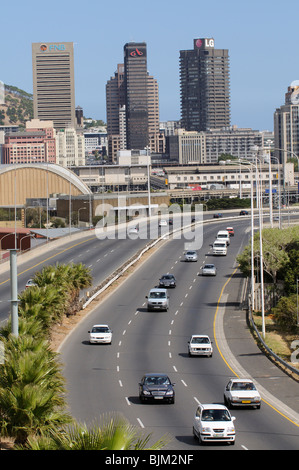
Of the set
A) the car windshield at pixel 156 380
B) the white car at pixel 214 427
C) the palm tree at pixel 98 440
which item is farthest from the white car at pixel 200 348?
the palm tree at pixel 98 440

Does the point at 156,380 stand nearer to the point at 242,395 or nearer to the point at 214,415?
the point at 242,395

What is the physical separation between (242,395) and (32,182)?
158646mm

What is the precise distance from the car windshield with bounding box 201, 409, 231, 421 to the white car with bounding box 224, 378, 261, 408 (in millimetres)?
5365

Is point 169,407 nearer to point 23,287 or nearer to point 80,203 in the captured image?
point 23,287

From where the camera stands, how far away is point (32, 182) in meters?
186

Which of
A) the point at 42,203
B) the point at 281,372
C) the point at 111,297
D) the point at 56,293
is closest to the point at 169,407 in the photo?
the point at 281,372

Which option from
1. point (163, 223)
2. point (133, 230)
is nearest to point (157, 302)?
point (133, 230)

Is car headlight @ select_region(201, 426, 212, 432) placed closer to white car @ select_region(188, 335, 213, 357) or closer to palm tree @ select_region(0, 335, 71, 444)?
palm tree @ select_region(0, 335, 71, 444)

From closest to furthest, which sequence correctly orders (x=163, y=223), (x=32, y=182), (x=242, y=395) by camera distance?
(x=242, y=395) < (x=163, y=223) < (x=32, y=182)

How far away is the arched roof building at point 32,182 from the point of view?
181m

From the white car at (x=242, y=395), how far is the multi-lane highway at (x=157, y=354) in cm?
36

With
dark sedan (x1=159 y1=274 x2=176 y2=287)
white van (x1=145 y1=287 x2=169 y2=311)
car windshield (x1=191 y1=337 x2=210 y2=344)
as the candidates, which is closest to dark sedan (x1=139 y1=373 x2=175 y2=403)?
car windshield (x1=191 y1=337 x2=210 y2=344)

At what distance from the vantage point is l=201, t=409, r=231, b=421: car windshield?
25797 mm

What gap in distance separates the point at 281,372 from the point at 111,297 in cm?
2864
